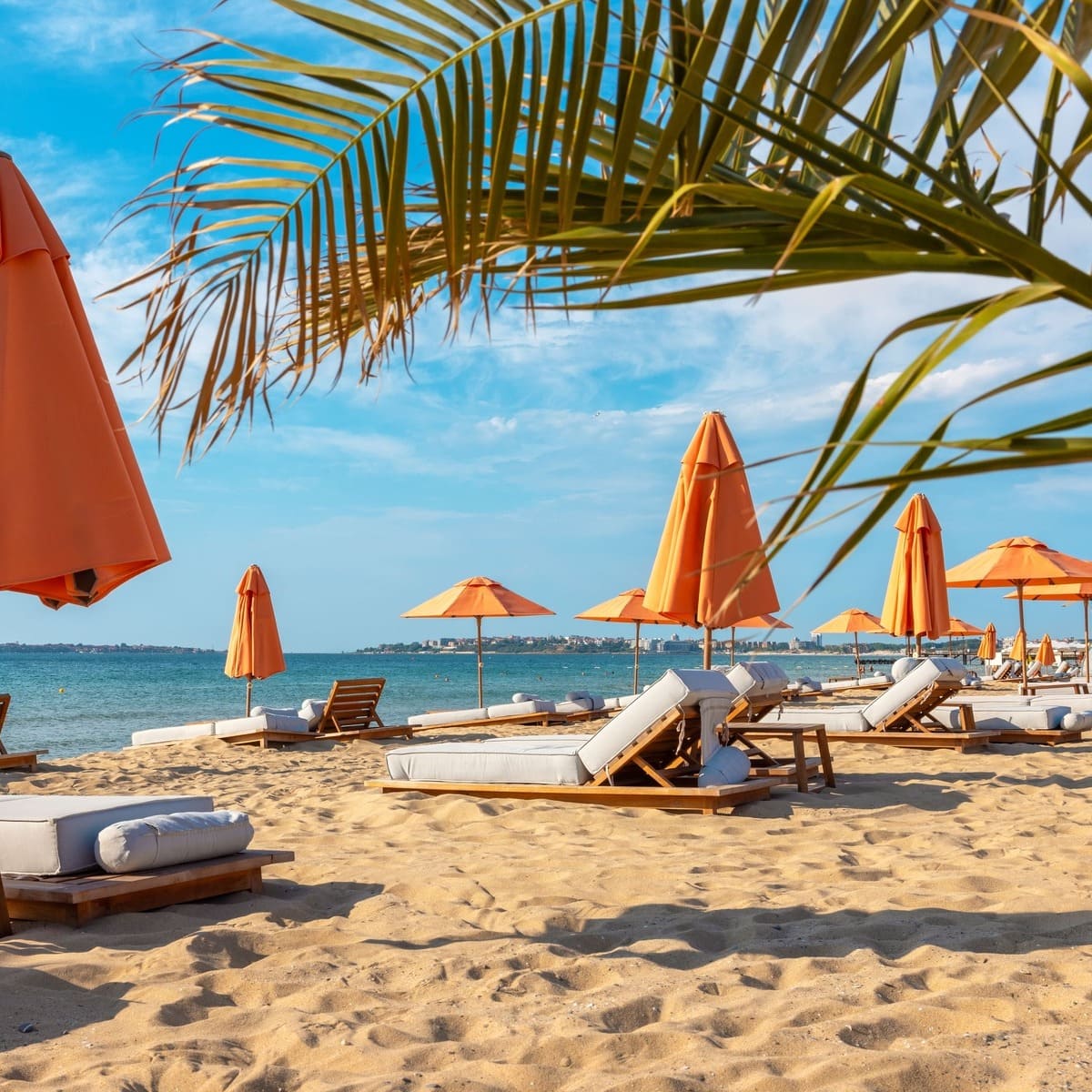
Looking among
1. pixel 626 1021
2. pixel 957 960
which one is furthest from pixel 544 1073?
pixel 957 960

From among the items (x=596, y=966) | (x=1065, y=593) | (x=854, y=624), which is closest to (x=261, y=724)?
(x=596, y=966)

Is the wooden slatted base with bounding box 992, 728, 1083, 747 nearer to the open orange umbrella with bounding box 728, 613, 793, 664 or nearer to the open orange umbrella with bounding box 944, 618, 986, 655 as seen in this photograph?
the open orange umbrella with bounding box 728, 613, 793, 664

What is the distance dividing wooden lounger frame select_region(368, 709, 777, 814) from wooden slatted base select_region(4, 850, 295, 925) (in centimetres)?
240

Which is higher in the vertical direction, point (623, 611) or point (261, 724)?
point (623, 611)

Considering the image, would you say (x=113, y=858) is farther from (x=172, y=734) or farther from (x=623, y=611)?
(x=623, y=611)

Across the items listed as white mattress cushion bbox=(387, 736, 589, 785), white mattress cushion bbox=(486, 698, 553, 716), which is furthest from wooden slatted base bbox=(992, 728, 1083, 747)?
white mattress cushion bbox=(486, 698, 553, 716)

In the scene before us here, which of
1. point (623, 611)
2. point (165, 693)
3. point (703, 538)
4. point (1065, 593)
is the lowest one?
point (165, 693)

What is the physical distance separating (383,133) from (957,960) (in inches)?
114

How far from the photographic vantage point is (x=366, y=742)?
12102mm

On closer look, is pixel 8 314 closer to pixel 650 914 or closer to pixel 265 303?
pixel 265 303

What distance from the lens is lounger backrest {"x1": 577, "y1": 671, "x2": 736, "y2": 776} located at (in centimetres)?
619

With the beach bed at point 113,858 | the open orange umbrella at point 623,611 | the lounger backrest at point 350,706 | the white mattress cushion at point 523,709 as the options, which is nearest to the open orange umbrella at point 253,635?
the lounger backrest at point 350,706

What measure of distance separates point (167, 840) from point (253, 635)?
10070mm

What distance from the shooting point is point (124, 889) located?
12.6 ft
